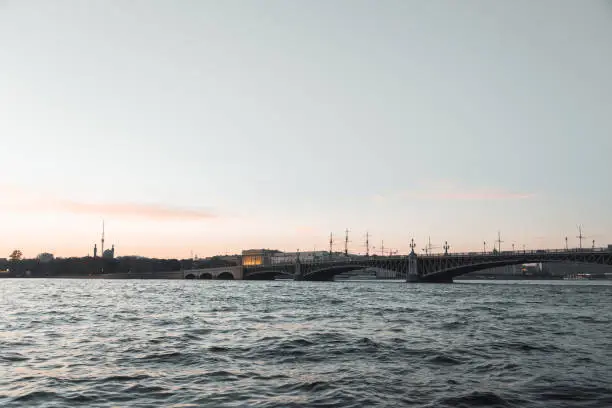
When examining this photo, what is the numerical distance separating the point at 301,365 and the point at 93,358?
7.59 m

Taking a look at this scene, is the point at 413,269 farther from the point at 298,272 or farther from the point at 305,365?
the point at 305,365

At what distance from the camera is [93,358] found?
18.4 m

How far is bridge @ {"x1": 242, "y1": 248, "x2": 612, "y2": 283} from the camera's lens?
96.2 m

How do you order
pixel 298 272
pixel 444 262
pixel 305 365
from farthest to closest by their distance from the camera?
pixel 298 272 → pixel 444 262 → pixel 305 365

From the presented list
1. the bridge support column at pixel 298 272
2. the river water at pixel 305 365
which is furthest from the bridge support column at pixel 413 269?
the river water at pixel 305 365

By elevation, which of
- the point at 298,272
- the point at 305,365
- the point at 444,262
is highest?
the point at 444,262

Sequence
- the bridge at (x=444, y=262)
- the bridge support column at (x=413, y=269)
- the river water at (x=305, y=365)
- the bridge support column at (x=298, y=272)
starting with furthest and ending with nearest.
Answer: the bridge support column at (x=298, y=272) → the bridge support column at (x=413, y=269) → the bridge at (x=444, y=262) → the river water at (x=305, y=365)

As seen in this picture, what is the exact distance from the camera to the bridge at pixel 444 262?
96.2 meters

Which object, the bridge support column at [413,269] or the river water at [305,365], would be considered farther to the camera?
the bridge support column at [413,269]

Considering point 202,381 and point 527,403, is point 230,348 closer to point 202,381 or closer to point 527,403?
point 202,381

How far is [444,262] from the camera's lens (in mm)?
127500

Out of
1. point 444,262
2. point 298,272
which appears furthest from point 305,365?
point 298,272

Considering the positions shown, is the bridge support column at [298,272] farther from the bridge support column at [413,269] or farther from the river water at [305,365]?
the river water at [305,365]

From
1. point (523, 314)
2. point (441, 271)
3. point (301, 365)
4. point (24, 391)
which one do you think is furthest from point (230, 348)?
point (441, 271)
